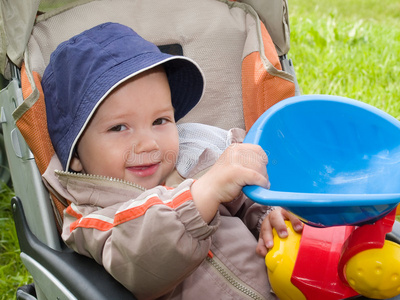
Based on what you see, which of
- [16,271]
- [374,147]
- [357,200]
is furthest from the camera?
[16,271]

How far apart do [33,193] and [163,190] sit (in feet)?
1.31

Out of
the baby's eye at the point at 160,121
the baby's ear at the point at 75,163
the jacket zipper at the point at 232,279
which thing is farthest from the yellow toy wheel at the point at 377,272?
the baby's ear at the point at 75,163

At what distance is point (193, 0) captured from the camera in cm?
164

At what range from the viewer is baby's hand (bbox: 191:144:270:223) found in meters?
0.98

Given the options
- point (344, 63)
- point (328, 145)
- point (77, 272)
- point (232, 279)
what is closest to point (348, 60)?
point (344, 63)

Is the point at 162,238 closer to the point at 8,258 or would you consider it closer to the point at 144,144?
the point at 144,144

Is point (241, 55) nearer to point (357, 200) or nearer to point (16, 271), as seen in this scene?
point (357, 200)

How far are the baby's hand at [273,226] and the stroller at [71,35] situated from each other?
35 cm

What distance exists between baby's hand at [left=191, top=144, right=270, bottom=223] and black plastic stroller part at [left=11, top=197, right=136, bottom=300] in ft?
0.76

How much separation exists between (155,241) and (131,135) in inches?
13.1

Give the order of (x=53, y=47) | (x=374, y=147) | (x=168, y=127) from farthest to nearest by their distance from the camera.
A: (x=53, y=47), (x=168, y=127), (x=374, y=147)

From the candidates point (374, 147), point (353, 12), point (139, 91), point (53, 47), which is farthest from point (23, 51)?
point (353, 12)

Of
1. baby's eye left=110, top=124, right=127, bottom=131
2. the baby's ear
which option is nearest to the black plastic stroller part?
the baby's ear

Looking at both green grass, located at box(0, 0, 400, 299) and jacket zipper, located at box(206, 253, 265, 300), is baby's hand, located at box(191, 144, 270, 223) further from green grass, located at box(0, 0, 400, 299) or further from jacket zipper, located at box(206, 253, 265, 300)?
green grass, located at box(0, 0, 400, 299)
